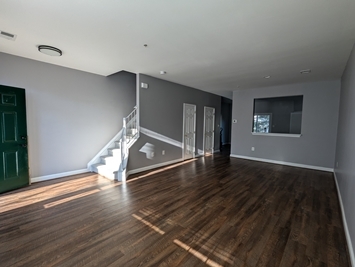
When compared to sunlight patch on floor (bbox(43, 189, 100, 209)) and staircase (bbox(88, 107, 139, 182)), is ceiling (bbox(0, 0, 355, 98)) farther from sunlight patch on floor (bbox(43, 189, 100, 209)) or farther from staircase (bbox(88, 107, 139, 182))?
sunlight patch on floor (bbox(43, 189, 100, 209))

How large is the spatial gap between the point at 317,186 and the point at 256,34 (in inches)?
138

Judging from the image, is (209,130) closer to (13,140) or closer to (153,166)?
(153,166)

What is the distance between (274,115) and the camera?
6578mm

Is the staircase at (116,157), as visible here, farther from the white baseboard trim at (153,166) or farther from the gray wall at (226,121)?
the gray wall at (226,121)

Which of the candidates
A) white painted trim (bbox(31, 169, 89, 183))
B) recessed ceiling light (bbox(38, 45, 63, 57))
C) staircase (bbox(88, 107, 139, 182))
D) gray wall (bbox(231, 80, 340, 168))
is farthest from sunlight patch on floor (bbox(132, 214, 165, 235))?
gray wall (bbox(231, 80, 340, 168))

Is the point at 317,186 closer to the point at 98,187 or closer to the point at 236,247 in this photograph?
the point at 236,247

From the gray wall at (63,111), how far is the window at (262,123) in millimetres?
4837

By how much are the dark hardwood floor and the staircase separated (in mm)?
274

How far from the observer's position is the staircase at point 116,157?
4125 millimetres

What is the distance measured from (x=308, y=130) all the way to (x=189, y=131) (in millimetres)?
3729

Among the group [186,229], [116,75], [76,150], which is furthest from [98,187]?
[116,75]

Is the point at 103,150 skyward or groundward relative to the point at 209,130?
groundward

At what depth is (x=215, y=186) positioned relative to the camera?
3.73 m

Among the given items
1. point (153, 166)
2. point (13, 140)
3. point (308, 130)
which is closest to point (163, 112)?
point (153, 166)
